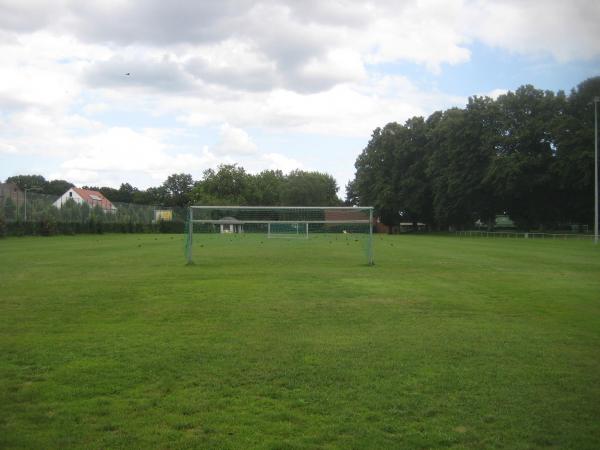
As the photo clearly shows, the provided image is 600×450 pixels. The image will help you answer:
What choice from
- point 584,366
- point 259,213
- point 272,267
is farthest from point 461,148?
point 584,366

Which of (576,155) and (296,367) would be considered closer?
→ (296,367)

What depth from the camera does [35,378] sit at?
19.0 feet

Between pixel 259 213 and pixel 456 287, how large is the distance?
47.3 feet

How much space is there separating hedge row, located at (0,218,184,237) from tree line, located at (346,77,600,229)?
28.1 meters

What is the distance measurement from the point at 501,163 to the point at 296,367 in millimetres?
50723

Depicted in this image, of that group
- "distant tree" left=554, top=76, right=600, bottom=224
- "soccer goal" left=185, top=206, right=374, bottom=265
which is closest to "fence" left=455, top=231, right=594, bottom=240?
"distant tree" left=554, top=76, right=600, bottom=224

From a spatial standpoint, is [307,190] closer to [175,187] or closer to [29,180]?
[175,187]

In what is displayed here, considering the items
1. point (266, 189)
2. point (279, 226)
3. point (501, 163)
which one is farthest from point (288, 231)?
point (266, 189)

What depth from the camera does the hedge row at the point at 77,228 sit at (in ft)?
134

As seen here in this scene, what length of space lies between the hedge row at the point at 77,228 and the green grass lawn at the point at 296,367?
103ft

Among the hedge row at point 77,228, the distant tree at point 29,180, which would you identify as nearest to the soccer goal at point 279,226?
the hedge row at point 77,228

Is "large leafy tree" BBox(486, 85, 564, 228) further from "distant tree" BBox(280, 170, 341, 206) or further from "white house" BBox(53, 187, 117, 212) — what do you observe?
"distant tree" BBox(280, 170, 341, 206)

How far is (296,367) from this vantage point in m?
6.23

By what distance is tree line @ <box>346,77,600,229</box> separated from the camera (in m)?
49.9
